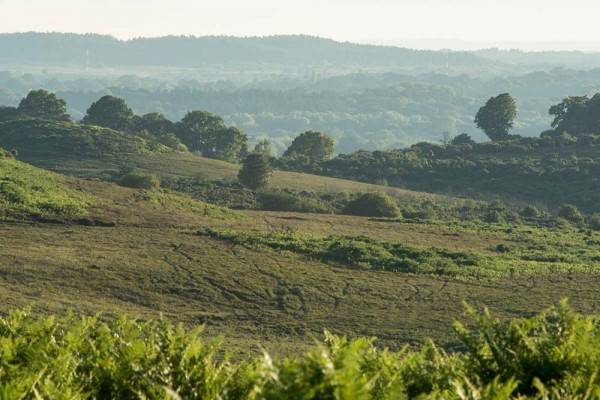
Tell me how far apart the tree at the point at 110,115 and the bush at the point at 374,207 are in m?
54.4

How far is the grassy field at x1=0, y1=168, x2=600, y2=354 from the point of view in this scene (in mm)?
31328

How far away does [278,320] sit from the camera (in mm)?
32094

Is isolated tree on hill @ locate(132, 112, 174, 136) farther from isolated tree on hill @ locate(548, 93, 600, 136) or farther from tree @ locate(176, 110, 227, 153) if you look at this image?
isolated tree on hill @ locate(548, 93, 600, 136)

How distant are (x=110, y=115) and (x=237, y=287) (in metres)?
78.6

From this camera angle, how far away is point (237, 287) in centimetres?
3584

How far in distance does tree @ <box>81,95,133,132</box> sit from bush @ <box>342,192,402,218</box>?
179 ft

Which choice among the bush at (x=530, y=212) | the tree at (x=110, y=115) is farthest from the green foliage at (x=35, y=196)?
the tree at (x=110, y=115)

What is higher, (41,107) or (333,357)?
(333,357)

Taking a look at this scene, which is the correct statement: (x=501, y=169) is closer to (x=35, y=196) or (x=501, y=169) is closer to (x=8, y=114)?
(x=35, y=196)

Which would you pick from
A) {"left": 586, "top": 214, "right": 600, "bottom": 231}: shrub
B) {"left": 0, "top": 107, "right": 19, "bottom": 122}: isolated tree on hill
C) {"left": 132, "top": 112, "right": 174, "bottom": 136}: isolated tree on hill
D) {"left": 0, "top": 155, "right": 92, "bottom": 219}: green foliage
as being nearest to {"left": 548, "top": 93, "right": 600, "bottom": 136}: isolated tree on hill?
{"left": 586, "top": 214, "right": 600, "bottom": 231}: shrub

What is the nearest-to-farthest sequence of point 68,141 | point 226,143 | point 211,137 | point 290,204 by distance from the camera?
point 290,204, point 68,141, point 226,143, point 211,137

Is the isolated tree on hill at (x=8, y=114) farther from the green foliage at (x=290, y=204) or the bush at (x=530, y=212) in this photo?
the bush at (x=530, y=212)

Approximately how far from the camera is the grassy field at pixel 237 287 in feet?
103

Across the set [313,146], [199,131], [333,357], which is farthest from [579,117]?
[333,357]
